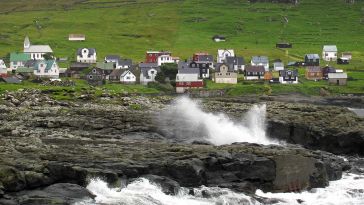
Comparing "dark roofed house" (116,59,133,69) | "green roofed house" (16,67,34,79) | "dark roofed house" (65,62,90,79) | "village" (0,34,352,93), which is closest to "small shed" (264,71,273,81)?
"village" (0,34,352,93)

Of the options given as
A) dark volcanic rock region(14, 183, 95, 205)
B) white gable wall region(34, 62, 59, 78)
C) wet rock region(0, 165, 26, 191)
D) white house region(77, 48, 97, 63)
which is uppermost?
white house region(77, 48, 97, 63)

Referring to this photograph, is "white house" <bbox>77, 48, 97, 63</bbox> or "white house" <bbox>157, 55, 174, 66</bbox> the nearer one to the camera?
"white house" <bbox>157, 55, 174, 66</bbox>

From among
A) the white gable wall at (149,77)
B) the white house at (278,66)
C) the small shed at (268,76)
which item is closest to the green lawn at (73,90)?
the white gable wall at (149,77)

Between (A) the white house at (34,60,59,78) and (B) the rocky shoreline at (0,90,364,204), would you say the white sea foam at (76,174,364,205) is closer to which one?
(B) the rocky shoreline at (0,90,364,204)

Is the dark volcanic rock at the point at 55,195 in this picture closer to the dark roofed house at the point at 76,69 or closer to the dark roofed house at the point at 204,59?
the dark roofed house at the point at 76,69

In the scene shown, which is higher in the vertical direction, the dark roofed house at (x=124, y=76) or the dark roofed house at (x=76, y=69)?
the dark roofed house at (x=76, y=69)

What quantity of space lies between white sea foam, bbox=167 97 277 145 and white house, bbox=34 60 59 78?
66861 mm

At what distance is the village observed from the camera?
Result: 152625 mm

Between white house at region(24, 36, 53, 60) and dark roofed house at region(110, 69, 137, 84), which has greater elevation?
white house at region(24, 36, 53, 60)

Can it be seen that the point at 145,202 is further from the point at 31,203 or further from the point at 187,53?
the point at 187,53

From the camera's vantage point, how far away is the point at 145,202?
5331 centimetres

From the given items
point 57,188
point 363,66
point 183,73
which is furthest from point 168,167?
point 363,66

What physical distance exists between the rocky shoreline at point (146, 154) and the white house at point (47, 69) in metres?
61.4

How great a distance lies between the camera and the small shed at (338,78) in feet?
522
